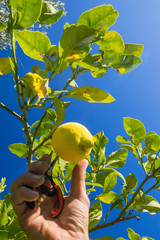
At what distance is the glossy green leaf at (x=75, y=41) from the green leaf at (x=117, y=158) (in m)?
1.00

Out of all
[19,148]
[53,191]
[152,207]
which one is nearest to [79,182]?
[53,191]

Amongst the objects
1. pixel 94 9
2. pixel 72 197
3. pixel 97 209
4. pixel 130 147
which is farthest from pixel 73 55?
pixel 97 209

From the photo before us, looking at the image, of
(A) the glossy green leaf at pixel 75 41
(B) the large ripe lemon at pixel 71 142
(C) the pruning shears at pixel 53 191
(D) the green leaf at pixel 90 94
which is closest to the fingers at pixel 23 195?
(C) the pruning shears at pixel 53 191

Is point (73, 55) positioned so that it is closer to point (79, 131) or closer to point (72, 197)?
point (79, 131)

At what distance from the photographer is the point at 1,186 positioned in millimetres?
1865

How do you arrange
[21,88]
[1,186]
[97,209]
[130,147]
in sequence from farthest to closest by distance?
[1,186]
[97,209]
[130,147]
[21,88]

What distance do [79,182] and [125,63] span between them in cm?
73

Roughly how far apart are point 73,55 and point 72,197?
78cm

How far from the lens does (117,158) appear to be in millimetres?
1696

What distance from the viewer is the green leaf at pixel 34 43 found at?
3.09ft

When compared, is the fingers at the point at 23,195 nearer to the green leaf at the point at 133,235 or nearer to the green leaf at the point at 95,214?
the green leaf at the point at 95,214

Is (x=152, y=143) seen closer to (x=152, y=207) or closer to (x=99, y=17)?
(x=152, y=207)

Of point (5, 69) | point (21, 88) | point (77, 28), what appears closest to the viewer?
point (77, 28)

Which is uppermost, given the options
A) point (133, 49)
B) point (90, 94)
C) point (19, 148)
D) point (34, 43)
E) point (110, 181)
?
point (133, 49)
